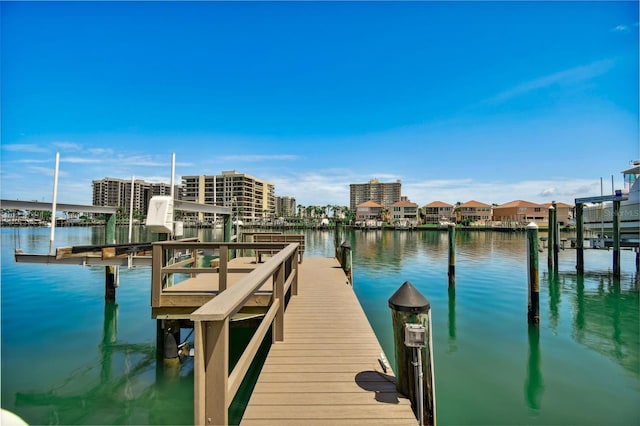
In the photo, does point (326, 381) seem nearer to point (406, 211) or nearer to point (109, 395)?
point (109, 395)

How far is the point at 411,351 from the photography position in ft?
10.6

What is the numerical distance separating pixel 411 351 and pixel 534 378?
16.9ft

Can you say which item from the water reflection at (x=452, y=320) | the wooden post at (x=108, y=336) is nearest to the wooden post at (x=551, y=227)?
the water reflection at (x=452, y=320)

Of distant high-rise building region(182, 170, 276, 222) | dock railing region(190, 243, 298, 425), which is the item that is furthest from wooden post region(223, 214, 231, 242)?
distant high-rise building region(182, 170, 276, 222)

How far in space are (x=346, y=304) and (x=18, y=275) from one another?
2054 centimetres

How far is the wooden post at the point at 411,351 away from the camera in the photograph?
3191mm

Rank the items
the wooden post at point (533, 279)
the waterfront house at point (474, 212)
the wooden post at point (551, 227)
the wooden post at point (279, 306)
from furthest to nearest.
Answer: the waterfront house at point (474, 212) → the wooden post at point (551, 227) → the wooden post at point (533, 279) → the wooden post at point (279, 306)

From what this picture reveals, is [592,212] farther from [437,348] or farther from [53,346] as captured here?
[53,346]

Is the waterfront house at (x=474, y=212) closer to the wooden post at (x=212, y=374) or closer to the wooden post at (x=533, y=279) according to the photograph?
the wooden post at (x=533, y=279)

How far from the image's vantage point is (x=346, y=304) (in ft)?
23.9

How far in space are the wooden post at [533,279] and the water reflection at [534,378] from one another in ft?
2.86

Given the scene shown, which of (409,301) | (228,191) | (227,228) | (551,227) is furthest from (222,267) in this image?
(228,191)

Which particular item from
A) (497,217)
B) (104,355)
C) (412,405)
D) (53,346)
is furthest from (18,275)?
(497,217)

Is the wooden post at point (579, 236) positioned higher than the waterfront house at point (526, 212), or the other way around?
the waterfront house at point (526, 212)
